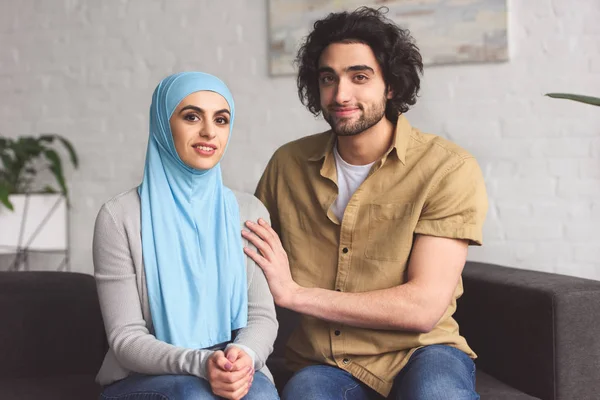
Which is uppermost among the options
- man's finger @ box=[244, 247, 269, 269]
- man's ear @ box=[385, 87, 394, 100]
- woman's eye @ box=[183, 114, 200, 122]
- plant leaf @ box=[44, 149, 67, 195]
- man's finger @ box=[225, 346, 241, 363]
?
man's ear @ box=[385, 87, 394, 100]

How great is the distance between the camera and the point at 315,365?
1.88 metres

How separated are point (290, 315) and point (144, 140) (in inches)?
56.6

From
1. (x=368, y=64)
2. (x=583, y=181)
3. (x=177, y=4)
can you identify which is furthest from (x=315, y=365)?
(x=177, y=4)

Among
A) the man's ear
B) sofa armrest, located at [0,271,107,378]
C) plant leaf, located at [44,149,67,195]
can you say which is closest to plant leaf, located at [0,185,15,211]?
plant leaf, located at [44,149,67,195]

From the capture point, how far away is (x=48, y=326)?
2.19 metres

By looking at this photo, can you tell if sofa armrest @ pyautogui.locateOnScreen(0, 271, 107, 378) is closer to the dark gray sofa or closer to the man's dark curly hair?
the dark gray sofa

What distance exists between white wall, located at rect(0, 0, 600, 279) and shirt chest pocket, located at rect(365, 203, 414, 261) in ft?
4.19

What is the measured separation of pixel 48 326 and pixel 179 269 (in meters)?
0.75

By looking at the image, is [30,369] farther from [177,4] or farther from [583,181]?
[583,181]

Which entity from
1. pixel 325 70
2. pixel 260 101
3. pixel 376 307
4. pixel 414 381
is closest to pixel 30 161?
pixel 260 101

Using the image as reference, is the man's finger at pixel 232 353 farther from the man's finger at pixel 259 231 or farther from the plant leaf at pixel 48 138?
the plant leaf at pixel 48 138

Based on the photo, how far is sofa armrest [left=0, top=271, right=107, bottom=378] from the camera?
7.04 feet

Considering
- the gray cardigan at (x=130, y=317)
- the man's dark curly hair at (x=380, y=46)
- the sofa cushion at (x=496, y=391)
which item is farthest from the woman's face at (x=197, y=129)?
the sofa cushion at (x=496, y=391)

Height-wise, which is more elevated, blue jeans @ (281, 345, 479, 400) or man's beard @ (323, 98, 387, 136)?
man's beard @ (323, 98, 387, 136)
